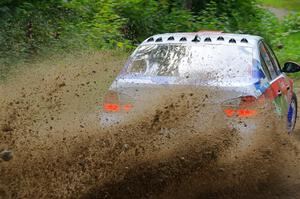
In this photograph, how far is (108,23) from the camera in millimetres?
11453

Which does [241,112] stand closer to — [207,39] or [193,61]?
[193,61]

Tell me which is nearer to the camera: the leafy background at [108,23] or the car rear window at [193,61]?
the car rear window at [193,61]

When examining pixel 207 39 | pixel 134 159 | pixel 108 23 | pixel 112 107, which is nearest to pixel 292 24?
pixel 108 23

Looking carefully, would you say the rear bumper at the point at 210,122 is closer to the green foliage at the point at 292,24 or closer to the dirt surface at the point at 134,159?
the dirt surface at the point at 134,159

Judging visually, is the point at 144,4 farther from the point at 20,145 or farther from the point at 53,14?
the point at 20,145

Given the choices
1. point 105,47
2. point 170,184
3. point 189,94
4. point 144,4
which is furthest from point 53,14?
point 170,184

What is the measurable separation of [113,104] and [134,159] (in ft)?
3.26

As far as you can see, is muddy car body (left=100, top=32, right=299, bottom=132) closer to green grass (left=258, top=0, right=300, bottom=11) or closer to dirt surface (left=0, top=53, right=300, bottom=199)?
dirt surface (left=0, top=53, right=300, bottom=199)

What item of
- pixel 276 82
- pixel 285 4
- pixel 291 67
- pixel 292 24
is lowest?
pixel 285 4

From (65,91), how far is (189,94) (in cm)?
157

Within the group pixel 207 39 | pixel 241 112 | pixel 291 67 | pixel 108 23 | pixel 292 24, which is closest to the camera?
pixel 241 112

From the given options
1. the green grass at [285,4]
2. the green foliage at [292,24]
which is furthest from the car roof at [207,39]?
the green grass at [285,4]

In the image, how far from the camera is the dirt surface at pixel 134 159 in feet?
15.9

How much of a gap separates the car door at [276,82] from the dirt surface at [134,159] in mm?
602
